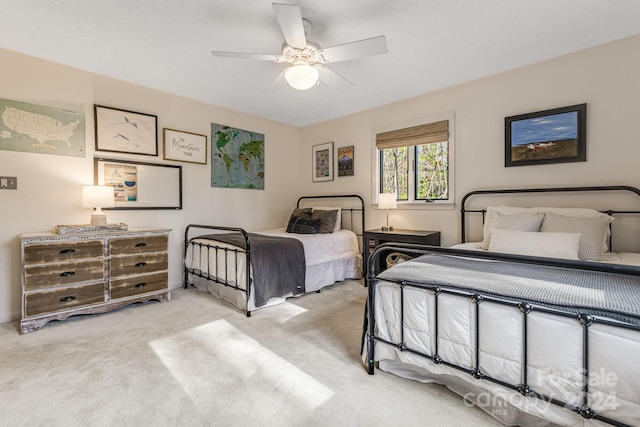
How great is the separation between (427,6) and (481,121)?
1.69m

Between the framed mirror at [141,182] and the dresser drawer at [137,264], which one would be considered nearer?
the dresser drawer at [137,264]

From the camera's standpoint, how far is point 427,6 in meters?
2.14

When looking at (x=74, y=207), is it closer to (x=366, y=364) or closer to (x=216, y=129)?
(x=216, y=129)

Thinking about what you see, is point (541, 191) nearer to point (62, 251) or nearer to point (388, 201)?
point (388, 201)

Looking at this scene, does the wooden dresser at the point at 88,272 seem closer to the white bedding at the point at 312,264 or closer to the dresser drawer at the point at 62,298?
the dresser drawer at the point at 62,298

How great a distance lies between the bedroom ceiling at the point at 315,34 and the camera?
7.05 ft

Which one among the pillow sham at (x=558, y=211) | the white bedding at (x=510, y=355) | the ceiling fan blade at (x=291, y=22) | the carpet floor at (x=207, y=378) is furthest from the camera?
the pillow sham at (x=558, y=211)

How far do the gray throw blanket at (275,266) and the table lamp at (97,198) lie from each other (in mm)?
1080

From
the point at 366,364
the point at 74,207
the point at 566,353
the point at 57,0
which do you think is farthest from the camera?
the point at 74,207

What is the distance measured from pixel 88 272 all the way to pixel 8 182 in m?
1.11

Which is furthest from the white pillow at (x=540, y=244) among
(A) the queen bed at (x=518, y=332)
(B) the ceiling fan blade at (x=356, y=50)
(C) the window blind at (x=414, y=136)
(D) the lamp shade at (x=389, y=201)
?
(B) the ceiling fan blade at (x=356, y=50)

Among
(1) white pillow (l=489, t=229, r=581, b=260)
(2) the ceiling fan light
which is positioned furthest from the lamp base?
(1) white pillow (l=489, t=229, r=581, b=260)

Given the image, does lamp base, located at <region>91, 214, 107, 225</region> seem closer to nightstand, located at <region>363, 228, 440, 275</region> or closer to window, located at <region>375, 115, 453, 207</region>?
nightstand, located at <region>363, 228, 440, 275</region>

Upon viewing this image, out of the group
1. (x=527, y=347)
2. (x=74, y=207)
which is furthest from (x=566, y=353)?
(x=74, y=207)
